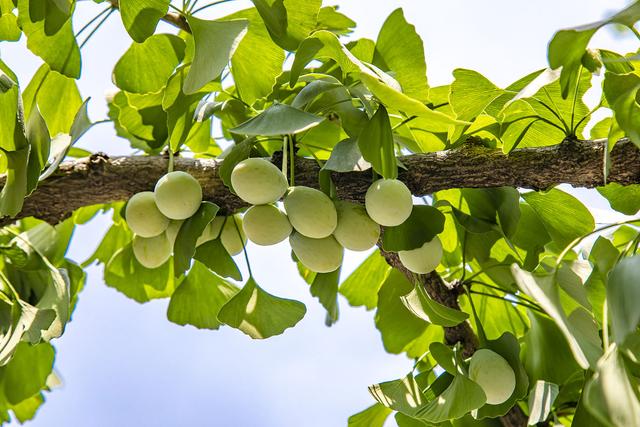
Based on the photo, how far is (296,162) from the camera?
892 mm

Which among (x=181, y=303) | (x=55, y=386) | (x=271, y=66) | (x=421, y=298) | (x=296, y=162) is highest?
(x=271, y=66)

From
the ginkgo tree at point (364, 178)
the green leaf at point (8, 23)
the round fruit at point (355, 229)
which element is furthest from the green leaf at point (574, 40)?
the green leaf at point (8, 23)

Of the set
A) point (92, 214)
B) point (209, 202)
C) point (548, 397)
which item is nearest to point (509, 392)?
point (548, 397)

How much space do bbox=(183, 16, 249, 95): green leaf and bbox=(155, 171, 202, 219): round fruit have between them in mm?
131

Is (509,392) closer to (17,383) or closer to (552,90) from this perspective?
(552,90)

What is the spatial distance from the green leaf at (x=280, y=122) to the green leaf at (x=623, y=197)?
388 millimetres

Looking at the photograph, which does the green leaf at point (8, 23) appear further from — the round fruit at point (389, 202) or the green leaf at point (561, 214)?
the green leaf at point (561, 214)

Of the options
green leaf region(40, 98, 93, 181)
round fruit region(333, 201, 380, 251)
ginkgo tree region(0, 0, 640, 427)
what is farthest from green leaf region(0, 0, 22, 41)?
round fruit region(333, 201, 380, 251)

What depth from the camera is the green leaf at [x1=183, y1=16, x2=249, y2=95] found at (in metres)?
0.74

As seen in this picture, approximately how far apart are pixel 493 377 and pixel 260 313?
0.89 feet

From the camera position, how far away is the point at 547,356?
0.93 m

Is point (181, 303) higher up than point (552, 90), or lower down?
lower down

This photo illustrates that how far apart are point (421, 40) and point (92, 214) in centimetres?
63

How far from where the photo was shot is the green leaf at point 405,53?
2.82 ft
